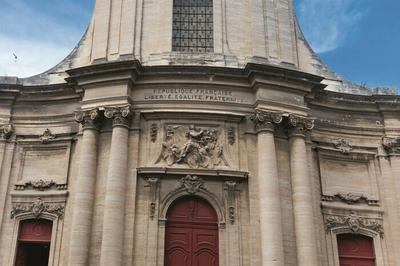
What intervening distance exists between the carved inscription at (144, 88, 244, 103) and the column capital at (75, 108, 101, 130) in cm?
167

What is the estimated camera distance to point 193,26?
62.2ft

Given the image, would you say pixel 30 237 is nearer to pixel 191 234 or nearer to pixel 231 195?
pixel 191 234

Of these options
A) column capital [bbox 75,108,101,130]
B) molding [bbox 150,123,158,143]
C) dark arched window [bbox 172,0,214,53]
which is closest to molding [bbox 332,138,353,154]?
dark arched window [bbox 172,0,214,53]

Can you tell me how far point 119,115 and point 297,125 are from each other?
5755 millimetres

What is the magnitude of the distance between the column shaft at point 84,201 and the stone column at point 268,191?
5170 mm

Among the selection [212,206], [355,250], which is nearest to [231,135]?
[212,206]

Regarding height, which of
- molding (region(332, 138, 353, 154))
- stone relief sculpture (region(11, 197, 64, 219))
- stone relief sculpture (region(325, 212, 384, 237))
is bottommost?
stone relief sculpture (region(325, 212, 384, 237))

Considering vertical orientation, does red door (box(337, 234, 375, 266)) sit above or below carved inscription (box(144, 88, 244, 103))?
below

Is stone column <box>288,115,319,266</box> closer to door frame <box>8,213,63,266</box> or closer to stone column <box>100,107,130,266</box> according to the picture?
stone column <box>100,107,130,266</box>

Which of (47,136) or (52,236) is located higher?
(47,136)

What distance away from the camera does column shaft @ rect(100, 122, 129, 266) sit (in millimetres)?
14789

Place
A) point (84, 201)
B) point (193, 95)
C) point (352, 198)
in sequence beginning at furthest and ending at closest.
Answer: point (352, 198) → point (193, 95) → point (84, 201)

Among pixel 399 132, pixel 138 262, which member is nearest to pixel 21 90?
pixel 138 262

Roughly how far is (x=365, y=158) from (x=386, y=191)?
137 centimetres
